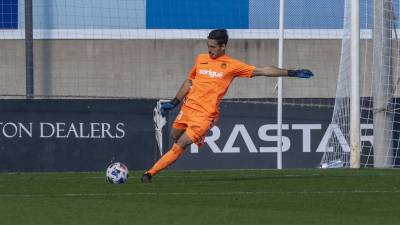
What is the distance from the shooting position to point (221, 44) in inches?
553

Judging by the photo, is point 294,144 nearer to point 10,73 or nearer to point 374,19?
point 374,19

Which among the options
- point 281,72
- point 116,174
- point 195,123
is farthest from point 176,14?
point 116,174

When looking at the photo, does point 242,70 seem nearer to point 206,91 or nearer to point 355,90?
point 206,91

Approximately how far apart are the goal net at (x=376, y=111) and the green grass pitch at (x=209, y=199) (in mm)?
4254

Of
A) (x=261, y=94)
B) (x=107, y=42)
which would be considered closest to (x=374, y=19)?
(x=261, y=94)

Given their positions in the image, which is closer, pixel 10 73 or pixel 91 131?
pixel 91 131

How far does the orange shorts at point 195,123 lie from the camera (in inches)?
551

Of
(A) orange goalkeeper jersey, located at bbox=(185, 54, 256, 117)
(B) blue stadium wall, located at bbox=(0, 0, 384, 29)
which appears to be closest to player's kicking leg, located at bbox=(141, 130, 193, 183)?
(A) orange goalkeeper jersey, located at bbox=(185, 54, 256, 117)

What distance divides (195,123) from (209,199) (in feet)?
9.09

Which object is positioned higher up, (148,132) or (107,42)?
(107,42)

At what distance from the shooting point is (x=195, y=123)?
14.1m

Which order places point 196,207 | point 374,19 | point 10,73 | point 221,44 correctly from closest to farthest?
point 196,207 → point 221,44 → point 374,19 → point 10,73

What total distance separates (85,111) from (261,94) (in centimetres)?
620

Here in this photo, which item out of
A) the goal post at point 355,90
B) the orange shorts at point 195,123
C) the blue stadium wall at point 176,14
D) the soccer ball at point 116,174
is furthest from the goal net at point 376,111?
the soccer ball at point 116,174
